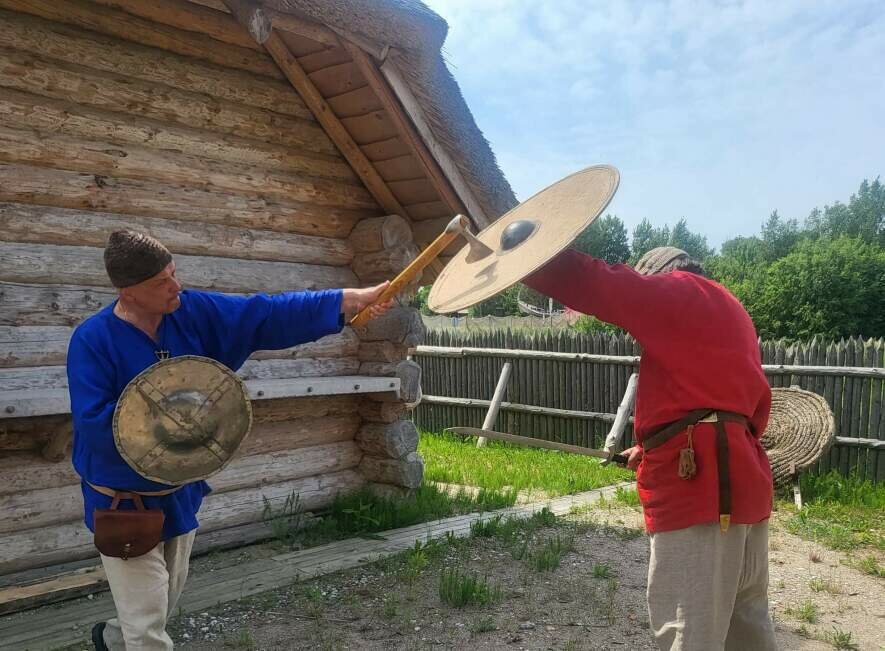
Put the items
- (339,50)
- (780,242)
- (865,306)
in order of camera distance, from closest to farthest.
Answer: (339,50) → (865,306) → (780,242)

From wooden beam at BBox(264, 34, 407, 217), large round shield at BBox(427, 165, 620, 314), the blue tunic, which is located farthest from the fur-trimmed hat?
wooden beam at BBox(264, 34, 407, 217)

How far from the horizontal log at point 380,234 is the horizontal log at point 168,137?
385mm

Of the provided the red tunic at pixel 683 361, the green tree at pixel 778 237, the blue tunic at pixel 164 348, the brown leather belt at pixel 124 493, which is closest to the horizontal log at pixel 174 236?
the blue tunic at pixel 164 348

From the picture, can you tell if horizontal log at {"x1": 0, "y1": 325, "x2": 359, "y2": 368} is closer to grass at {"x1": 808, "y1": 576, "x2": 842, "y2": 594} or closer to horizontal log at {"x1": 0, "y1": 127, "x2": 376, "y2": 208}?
horizontal log at {"x1": 0, "y1": 127, "x2": 376, "y2": 208}

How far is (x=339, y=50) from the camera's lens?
4895 mm

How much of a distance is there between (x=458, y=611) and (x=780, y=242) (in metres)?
55.8

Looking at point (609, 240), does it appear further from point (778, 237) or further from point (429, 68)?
point (429, 68)

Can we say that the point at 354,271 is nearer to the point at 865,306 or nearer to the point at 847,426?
the point at 847,426

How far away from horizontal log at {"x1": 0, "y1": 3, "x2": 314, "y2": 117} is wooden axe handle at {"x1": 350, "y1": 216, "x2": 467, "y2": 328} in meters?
2.59

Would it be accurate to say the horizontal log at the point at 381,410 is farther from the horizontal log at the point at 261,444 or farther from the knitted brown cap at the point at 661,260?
the knitted brown cap at the point at 661,260

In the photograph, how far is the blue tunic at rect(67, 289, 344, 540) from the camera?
8.14 feet

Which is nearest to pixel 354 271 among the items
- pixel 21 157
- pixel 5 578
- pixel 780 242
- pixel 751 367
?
pixel 21 157

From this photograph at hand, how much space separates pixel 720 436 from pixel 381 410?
3.83 m

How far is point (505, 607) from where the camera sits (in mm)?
4258
